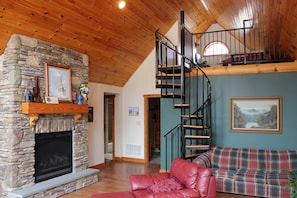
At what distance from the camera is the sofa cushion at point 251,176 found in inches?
178

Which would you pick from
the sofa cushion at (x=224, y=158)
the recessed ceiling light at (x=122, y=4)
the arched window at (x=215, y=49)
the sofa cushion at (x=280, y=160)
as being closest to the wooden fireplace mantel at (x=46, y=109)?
the recessed ceiling light at (x=122, y=4)

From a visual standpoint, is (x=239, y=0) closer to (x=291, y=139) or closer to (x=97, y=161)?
(x=291, y=139)

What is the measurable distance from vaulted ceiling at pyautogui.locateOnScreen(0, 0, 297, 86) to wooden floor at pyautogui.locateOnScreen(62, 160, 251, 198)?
2.38 m

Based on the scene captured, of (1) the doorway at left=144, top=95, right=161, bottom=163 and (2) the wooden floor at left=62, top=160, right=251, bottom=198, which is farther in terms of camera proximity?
(1) the doorway at left=144, top=95, right=161, bottom=163

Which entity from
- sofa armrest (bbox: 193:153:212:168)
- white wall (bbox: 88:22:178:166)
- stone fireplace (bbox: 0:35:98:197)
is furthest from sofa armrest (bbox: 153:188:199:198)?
white wall (bbox: 88:22:178:166)

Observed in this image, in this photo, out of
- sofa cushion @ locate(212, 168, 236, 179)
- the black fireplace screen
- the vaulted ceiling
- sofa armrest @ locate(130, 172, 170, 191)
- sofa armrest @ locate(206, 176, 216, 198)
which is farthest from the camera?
sofa cushion @ locate(212, 168, 236, 179)

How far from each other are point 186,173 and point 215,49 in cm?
736

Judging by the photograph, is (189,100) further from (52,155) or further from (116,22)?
(52,155)

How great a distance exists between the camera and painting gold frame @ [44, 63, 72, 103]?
4.76 m

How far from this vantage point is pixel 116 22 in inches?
211

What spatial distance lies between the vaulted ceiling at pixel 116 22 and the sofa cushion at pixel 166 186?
3019 millimetres

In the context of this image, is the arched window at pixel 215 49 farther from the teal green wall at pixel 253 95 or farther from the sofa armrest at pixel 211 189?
the sofa armrest at pixel 211 189

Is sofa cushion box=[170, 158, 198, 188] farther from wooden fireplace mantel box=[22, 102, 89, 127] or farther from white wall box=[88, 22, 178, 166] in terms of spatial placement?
white wall box=[88, 22, 178, 166]

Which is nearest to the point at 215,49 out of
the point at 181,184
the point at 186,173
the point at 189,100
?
the point at 189,100
